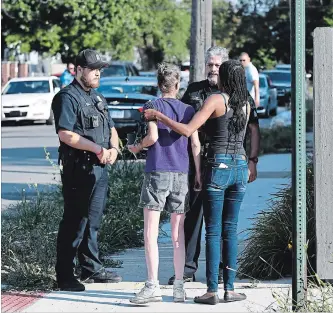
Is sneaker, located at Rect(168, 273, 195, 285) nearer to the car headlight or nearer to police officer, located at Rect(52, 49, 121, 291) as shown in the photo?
police officer, located at Rect(52, 49, 121, 291)

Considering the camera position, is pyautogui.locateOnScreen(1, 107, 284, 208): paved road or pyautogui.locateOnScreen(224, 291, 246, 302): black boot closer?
pyautogui.locateOnScreen(224, 291, 246, 302): black boot

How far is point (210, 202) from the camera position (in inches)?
295

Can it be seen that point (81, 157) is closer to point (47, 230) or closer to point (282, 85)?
point (47, 230)

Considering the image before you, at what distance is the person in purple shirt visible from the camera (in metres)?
7.55

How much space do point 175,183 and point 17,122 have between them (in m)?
26.7

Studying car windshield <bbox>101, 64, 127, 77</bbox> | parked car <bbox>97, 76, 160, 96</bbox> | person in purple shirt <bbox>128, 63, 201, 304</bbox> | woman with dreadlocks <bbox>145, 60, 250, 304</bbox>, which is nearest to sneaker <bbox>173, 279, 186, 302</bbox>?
person in purple shirt <bbox>128, 63, 201, 304</bbox>

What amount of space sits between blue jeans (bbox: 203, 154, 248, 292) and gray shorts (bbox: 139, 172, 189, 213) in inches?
7.3

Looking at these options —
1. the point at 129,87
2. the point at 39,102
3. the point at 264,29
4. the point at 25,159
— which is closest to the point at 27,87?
the point at 39,102

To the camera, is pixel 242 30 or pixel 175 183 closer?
pixel 175 183

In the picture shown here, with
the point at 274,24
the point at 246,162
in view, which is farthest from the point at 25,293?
the point at 274,24

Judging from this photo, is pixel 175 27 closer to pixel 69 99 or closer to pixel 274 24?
pixel 274 24

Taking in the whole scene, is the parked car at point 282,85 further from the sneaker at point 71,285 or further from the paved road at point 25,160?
the sneaker at point 71,285

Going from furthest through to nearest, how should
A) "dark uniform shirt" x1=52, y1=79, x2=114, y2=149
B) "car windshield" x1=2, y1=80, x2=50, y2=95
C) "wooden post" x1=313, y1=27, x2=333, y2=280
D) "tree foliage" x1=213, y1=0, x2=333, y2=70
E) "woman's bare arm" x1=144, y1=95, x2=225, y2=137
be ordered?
"tree foliage" x1=213, y1=0, x2=333, y2=70 → "car windshield" x1=2, y1=80, x2=50, y2=95 → "dark uniform shirt" x1=52, y1=79, x2=114, y2=149 → "wooden post" x1=313, y1=27, x2=333, y2=280 → "woman's bare arm" x1=144, y1=95, x2=225, y2=137

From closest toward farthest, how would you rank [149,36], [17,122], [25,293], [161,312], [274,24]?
1. [161,312]
2. [25,293]
3. [17,122]
4. [274,24]
5. [149,36]
